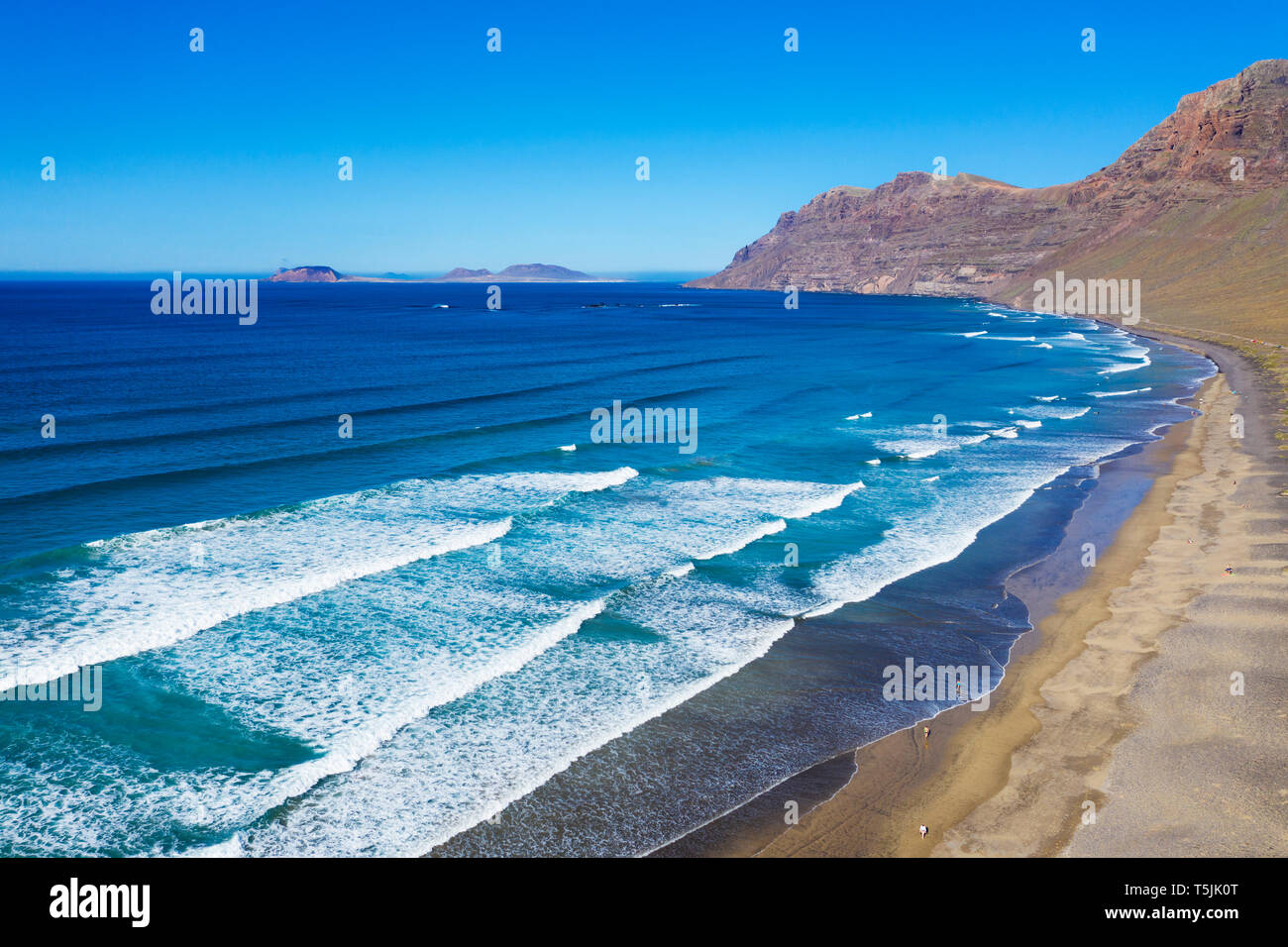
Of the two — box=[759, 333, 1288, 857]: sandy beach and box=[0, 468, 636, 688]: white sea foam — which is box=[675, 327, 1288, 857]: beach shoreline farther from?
box=[0, 468, 636, 688]: white sea foam

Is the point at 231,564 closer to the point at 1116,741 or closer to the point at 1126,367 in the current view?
the point at 1116,741

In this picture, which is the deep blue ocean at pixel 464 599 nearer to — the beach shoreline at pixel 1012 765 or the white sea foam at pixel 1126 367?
the beach shoreline at pixel 1012 765

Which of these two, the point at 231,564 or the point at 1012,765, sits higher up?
the point at 231,564

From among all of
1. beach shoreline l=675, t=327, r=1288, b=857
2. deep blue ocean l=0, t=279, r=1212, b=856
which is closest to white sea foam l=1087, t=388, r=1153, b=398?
deep blue ocean l=0, t=279, r=1212, b=856

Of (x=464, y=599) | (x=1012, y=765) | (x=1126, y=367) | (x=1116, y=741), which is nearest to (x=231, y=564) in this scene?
(x=464, y=599)

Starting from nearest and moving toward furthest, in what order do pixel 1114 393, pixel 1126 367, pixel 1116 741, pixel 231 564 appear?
pixel 1116 741 → pixel 231 564 → pixel 1114 393 → pixel 1126 367

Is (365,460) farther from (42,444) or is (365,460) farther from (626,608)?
(626,608)
